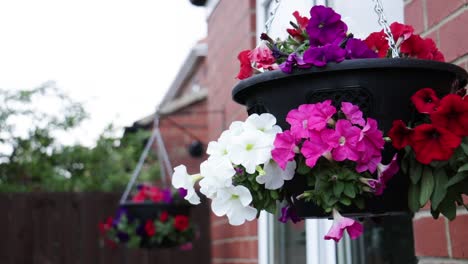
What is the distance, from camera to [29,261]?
3.98 m

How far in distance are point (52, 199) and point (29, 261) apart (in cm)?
48

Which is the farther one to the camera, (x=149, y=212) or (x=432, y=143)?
(x=149, y=212)

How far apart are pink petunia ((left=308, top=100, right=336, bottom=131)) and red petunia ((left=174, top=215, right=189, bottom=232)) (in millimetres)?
2410

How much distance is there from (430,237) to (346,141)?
61cm

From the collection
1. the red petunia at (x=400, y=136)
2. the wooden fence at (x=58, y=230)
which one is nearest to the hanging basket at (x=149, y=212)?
the wooden fence at (x=58, y=230)

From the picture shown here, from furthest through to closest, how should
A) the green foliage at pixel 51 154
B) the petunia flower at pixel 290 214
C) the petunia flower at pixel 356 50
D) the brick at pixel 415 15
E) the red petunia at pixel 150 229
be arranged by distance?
the green foliage at pixel 51 154 → the red petunia at pixel 150 229 → the brick at pixel 415 15 → the petunia flower at pixel 290 214 → the petunia flower at pixel 356 50

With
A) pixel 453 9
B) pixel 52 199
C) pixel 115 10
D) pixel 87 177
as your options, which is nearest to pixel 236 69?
pixel 453 9

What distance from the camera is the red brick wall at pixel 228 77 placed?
2270 millimetres

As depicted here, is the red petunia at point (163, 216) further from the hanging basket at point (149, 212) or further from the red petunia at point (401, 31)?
the red petunia at point (401, 31)

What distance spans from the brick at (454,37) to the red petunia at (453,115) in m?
0.47

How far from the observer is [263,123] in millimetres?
780

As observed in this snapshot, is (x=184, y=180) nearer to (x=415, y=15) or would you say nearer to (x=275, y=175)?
(x=275, y=175)

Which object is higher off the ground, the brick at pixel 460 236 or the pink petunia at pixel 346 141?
the pink petunia at pixel 346 141

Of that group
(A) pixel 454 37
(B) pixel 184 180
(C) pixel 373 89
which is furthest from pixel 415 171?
(A) pixel 454 37
